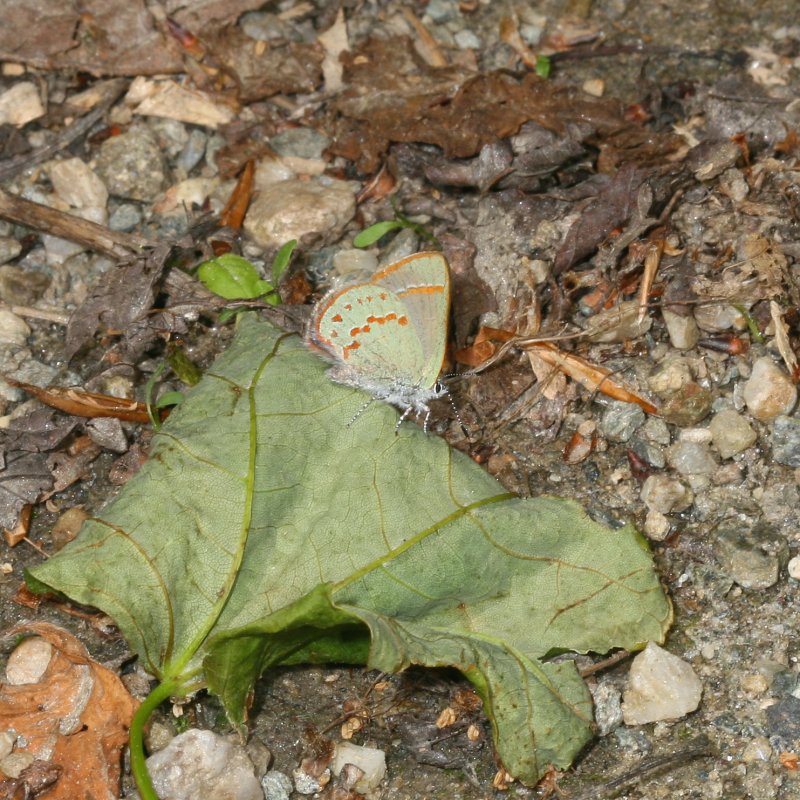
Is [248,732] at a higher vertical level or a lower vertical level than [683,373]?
lower

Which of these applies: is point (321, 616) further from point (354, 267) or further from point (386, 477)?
point (354, 267)

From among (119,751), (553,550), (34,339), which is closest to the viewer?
(119,751)

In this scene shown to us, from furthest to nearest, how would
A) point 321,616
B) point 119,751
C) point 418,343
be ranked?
point 418,343, point 119,751, point 321,616

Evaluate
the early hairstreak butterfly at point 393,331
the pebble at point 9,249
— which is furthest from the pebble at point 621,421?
the pebble at point 9,249

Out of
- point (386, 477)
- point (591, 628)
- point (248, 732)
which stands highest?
→ point (386, 477)

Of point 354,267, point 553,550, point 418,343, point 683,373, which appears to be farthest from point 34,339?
point 683,373

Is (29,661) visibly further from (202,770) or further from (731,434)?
(731,434)

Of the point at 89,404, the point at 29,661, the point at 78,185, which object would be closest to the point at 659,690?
the point at 29,661
